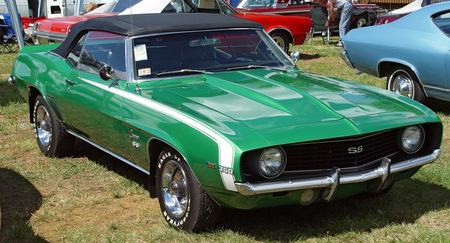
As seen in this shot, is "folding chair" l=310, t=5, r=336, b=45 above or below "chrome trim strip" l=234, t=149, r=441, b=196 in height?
below

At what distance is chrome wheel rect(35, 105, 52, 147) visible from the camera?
5830mm

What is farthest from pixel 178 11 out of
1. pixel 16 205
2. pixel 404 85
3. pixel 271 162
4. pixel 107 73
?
pixel 271 162

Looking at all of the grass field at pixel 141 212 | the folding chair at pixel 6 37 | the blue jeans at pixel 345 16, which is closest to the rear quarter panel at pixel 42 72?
the grass field at pixel 141 212

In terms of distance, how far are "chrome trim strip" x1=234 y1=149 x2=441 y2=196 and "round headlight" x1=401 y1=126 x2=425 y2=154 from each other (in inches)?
4.0

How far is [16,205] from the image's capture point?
463 cm

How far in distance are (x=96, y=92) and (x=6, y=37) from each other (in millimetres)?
12324

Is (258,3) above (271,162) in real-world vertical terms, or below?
below

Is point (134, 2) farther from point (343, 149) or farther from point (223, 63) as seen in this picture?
point (343, 149)

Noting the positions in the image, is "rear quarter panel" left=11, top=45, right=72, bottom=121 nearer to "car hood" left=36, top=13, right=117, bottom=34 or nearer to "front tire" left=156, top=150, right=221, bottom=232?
"front tire" left=156, top=150, right=221, bottom=232

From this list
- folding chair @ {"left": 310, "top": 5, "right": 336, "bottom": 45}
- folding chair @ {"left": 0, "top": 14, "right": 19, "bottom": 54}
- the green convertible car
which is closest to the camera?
the green convertible car

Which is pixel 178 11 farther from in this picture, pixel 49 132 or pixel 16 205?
pixel 16 205

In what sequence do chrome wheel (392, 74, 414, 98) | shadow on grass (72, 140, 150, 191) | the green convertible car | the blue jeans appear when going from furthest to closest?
the blue jeans < chrome wheel (392, 74, 414, 98) < shadow on grass (72, 140, 150, 191) < the green convertible car

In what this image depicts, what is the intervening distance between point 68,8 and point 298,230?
56.3ft

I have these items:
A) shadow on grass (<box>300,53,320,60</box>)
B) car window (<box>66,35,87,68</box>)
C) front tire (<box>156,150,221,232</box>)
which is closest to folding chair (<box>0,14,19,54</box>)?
shadow on grass (<box>300,53,320,60</box>)
